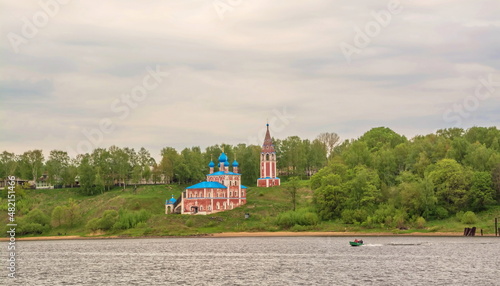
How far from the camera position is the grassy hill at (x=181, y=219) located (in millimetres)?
129875

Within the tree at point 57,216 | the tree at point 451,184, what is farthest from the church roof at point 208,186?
the tree at point 451,184

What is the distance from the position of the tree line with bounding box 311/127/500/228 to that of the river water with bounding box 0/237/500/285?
1119 centimetres

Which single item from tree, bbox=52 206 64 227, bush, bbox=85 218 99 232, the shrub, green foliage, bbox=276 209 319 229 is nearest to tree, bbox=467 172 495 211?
green foliage, bbox=276 209 319 229

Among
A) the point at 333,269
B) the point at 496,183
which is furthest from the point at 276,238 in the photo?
the point at 333,269

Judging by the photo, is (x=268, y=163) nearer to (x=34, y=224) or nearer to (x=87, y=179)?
(x=87, y=179)

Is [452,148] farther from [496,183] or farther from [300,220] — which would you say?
[300,220]

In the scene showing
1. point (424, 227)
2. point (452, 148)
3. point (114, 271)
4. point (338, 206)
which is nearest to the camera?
point (114, 271)

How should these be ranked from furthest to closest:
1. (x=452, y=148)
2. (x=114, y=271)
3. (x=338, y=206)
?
(x=452, y=148), (x=338, y=206), (x=114, y=271)

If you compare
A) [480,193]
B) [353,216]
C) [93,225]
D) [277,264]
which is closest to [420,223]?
[480,193]

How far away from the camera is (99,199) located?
176125 millimetres

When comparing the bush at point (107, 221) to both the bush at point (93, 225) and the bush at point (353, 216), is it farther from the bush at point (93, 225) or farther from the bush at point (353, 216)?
the bush at point (353, 216)

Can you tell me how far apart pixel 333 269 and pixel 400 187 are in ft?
190

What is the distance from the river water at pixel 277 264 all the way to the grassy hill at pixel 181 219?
11.8 metres

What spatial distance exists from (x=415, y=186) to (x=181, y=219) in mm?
50408
